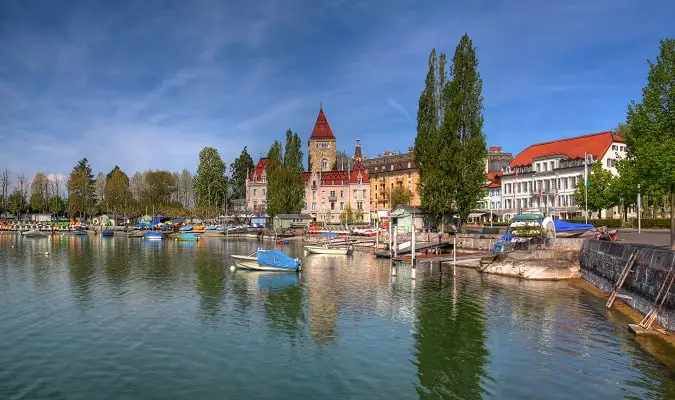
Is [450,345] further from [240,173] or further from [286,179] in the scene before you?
[240,173]

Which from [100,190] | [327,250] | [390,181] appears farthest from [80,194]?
[327,250]

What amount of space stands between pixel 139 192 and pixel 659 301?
16779 centimetres

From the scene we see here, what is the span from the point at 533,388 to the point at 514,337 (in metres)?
7.38

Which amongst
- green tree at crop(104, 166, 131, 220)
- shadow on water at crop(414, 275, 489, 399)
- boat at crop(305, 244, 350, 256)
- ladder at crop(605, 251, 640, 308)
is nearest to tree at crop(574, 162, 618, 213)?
boat at crop(305, 244, 350, 256)

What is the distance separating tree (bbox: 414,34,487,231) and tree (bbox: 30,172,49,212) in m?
143

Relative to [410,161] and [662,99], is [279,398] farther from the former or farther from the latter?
[410,161]

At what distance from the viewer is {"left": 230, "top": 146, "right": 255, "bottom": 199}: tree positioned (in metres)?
171

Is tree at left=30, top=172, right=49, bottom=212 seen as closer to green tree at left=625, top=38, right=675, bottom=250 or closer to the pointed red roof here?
the pointed red roof

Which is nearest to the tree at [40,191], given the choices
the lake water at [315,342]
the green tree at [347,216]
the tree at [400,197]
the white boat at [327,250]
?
the green tree at [347,216]

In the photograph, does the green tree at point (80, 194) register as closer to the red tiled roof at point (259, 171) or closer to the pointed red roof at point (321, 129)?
the red tiled roof at point (259, 171)

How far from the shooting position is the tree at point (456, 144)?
6906cm

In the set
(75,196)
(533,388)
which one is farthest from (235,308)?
(75,196)

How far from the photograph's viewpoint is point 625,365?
818 inches

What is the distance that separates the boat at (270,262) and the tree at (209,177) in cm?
9782
